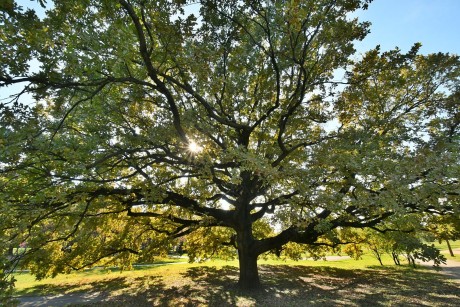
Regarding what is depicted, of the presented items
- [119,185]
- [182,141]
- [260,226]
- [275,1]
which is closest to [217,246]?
[260,226]

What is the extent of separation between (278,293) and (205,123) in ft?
29.1

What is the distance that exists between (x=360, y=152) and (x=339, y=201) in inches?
91.5

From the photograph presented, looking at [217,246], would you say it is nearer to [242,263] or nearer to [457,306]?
[242,263]

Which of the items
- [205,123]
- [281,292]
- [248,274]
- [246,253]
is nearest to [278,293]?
[281,292]

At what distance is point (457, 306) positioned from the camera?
10.1m

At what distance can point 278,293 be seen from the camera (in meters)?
13.1

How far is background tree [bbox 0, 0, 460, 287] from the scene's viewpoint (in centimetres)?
670

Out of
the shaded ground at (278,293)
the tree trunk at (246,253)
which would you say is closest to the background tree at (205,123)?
the tree trunk at (246,253)

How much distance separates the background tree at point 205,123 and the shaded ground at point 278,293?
170 cm

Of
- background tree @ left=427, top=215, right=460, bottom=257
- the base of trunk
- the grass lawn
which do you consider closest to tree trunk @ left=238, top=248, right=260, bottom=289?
the base of trunk

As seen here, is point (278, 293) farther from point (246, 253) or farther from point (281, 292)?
point (246, 253)

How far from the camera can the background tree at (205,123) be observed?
6703 mm

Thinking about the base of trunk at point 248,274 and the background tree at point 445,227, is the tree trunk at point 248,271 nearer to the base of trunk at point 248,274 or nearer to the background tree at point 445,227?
the base of trunk at point 248,274

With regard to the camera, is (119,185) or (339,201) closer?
(339,201)
